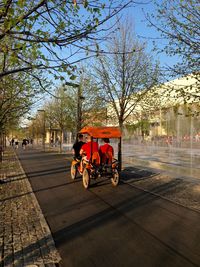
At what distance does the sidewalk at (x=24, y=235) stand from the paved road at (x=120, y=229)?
7.2 inches

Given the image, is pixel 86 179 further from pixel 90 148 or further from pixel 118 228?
pixel 118 228

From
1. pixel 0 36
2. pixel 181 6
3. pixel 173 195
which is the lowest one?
pixel 173 195

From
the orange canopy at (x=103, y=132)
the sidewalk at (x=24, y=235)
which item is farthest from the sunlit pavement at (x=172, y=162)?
the sidewalk at (x=24, y=235)

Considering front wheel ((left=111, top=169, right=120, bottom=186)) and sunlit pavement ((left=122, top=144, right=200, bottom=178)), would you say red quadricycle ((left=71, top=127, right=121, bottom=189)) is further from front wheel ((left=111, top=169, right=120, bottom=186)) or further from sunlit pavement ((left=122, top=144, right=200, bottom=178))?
sunlit pavement ((left=122, top=144, right=200, bottom=178))

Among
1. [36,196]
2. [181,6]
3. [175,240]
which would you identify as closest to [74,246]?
[175,240]

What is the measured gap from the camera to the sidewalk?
3965mm

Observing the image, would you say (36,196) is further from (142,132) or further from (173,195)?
(142,132)

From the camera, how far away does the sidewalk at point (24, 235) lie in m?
3.96

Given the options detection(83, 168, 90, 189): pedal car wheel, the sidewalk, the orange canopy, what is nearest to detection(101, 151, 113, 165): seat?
the orange canopy

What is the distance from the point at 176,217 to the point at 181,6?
18.1 ft

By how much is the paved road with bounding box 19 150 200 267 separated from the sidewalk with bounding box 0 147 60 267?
0.60ft

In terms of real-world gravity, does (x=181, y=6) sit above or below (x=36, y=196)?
above

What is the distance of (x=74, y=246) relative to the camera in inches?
176

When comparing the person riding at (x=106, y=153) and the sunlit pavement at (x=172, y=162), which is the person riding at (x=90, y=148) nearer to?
the person riding at (x=106, y=153)
